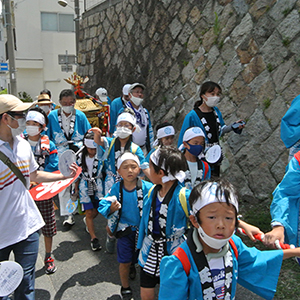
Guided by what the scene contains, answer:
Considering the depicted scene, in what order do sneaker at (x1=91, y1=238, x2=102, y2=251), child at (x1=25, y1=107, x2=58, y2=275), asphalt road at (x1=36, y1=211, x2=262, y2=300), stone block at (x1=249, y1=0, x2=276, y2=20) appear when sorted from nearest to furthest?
1. asphalt road at (x1=36, y1=211, x2=262, y2=300)
2. child at (x1=25, y1=107, x2=58, y2=275)
3. sneaker at (x1=91, y1=238, x2=102, y2=251)
4. stone block at (x1=249, y1=0, x2=276, y2=20)

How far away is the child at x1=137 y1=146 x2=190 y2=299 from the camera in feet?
8.68

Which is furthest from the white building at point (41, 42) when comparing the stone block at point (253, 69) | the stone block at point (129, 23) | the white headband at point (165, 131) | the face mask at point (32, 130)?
the face mask at point (32, 130)

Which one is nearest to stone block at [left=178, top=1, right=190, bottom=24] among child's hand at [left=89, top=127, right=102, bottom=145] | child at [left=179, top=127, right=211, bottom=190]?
child's hand at [left=89, top=127, right=102, bottom=145]

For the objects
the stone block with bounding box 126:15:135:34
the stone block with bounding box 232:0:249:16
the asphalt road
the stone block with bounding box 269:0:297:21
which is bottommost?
the asphalt road

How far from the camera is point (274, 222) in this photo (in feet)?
7.11

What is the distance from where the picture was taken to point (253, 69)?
5.52m

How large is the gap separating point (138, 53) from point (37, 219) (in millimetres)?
7367

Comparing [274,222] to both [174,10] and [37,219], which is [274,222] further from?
[174,10]

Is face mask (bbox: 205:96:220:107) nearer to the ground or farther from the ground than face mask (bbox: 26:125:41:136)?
farther from the ground

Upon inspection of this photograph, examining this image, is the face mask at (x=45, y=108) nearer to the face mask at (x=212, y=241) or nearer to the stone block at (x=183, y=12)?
the stone block at (x=183, y=12)

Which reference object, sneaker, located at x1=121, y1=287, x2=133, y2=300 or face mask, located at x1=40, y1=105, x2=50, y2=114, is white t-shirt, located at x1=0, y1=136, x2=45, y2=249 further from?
face mask, located at x1=40, y1=105, x2=50, y2=114

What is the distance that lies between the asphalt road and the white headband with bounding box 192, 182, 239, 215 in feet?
6.29

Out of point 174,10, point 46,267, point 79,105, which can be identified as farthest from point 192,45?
Answer: point 46,267

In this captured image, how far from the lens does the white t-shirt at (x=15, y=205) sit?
2432mm
